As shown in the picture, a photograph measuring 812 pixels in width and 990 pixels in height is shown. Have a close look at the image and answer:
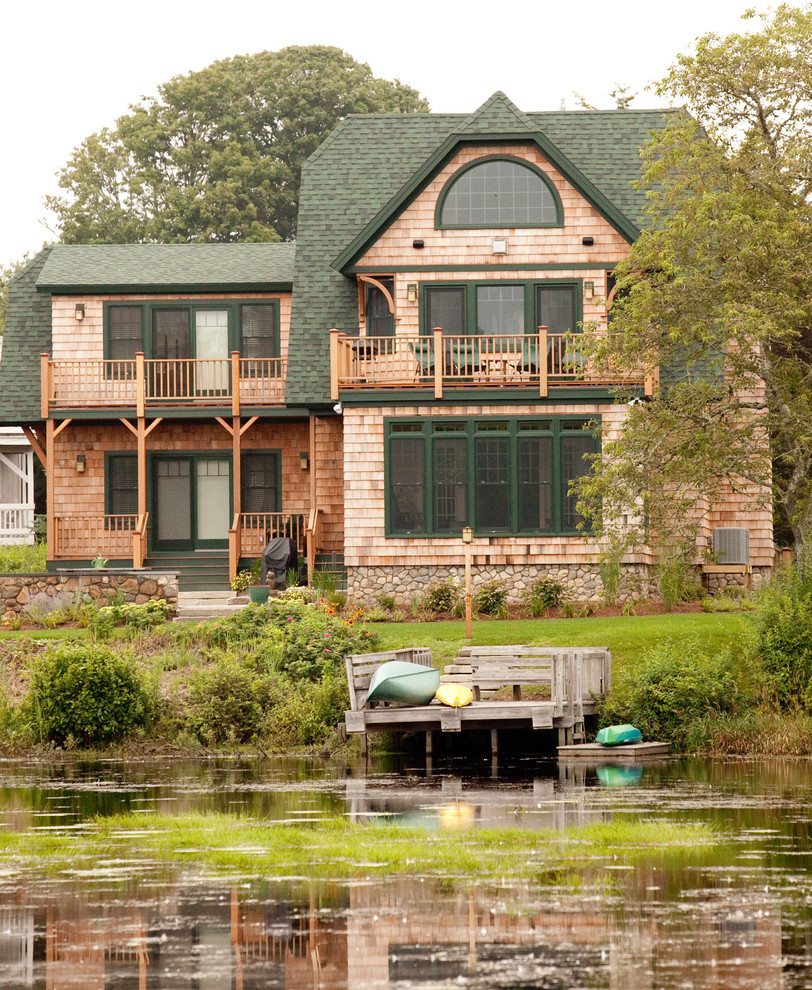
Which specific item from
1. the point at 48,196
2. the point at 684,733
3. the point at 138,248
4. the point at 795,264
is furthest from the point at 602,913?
the point at 48,196

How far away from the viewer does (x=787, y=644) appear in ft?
67.5

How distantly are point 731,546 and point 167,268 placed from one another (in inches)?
550

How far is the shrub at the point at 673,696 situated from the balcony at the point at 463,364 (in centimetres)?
934

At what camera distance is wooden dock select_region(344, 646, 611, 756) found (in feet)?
64.5

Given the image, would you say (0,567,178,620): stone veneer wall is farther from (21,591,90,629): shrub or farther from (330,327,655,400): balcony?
(330,327,655,400): balcony

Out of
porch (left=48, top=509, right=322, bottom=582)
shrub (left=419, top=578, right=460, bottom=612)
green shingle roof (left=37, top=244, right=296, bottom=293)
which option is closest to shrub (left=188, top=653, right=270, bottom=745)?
shrub (left=419, top=578, right=460, bottom=612)

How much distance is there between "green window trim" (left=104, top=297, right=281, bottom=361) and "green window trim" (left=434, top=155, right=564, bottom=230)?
5072mm

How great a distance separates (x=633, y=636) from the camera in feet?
76.5

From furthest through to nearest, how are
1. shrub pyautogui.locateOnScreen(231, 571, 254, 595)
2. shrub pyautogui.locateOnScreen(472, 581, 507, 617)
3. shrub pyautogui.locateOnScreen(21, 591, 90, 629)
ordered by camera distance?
shrub pyautogui.locateOnScreen(231, 571, 254, 595) < shrub pyautogui.locateOnScreen(472, 581, 507, 617) < shrub pyautogui.locateOnScreen(21, 591, 90, 629)

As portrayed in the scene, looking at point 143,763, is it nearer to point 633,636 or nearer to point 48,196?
point 633,636

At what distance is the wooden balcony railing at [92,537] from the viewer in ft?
107

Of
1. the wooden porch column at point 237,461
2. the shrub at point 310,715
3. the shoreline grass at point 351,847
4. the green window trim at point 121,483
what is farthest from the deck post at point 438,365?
the shoreline grass at point 351,847

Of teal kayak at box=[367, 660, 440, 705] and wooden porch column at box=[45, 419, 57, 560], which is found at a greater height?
wooden porch column at box=[45, 419, 57, 560]

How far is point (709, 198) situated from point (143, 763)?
1139 centimetres
